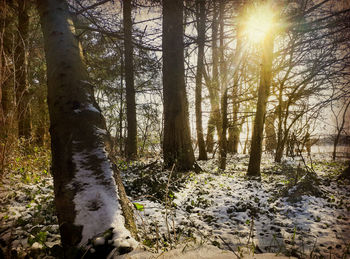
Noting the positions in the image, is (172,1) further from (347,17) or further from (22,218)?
(22,218)

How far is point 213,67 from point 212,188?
874 centimetres

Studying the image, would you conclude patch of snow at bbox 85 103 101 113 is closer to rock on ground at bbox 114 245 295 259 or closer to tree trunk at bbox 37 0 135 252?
tree trunk at bbox 37 0 135 252

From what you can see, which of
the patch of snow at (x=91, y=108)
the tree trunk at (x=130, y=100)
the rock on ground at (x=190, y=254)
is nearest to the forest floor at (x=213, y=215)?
the rock on ground at (x=190, y=254)

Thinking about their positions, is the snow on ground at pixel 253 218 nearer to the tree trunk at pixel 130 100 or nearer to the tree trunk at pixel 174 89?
the tree trunk at pixel 174 89

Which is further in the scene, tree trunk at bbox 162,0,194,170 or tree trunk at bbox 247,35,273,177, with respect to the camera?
tree trunk at bbox 247,35,273,177

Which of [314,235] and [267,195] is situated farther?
[267,195]

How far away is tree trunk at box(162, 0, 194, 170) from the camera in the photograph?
16.0ft

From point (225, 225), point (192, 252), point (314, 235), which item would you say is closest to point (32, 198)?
point (192, 252)

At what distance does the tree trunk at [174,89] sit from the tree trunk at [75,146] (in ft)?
9.73

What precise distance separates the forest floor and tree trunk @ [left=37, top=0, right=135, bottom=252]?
0.28 metres

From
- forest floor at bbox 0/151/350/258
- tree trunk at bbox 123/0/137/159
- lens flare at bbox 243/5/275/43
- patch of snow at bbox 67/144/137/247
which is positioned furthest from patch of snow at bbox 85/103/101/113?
tree trunk at bbox 123/0/137/159

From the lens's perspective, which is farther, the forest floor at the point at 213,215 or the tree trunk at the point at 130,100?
the tree trunk at the point at 130,100

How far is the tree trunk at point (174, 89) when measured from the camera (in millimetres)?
4875

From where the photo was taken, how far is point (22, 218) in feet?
6.91
